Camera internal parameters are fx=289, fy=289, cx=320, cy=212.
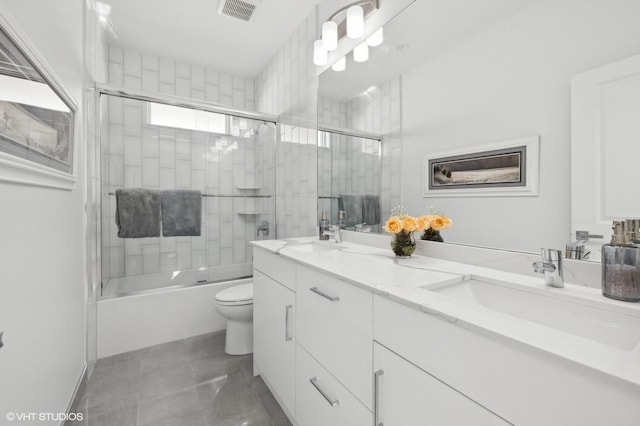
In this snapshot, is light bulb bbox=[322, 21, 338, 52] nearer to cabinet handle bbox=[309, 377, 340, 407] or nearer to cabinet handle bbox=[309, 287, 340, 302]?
cabinet handle bbox=[309, 287, 340, 302]

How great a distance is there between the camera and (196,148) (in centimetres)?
272

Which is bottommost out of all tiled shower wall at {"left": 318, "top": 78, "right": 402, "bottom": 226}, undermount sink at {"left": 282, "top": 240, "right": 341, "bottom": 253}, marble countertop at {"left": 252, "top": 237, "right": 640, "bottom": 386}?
marble countertop at {"left": 252, "top": 237, "right": 640, "bottom": 386}

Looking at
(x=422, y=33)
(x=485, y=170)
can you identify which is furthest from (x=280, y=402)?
(x=422, y=33)

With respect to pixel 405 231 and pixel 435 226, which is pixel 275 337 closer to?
pixel 405 231

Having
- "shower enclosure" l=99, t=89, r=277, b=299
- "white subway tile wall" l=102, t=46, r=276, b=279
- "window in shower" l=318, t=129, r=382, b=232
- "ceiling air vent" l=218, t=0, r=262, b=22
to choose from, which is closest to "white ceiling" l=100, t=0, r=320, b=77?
"ceiling air vent" l=218, t=0, r=262, b=22

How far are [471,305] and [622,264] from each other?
0.39m

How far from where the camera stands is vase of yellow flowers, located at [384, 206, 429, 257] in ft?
4.12

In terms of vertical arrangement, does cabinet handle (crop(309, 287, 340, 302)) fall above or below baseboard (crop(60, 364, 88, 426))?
above

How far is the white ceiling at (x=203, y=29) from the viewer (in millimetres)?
2205

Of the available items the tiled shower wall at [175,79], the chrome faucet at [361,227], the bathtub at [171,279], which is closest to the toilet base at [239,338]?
the bathtub at [171,279]

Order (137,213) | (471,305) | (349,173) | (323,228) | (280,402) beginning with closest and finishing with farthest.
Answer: (471,305), (280,402), (349,173), (323,228), (137,213)

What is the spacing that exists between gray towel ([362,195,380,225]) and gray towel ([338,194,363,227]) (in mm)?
46

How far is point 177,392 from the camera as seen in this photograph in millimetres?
1641

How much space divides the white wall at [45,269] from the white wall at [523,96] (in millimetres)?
1467
